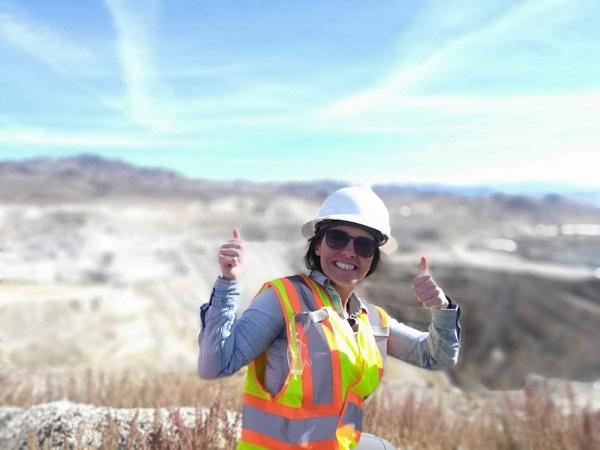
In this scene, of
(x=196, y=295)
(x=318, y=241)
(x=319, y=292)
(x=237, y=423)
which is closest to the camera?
(x=319, y=292)

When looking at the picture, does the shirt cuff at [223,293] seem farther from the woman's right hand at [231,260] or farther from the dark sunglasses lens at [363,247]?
the dark sunglasses lens at [363,247]

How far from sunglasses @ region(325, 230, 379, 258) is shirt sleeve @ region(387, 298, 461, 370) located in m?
0.40

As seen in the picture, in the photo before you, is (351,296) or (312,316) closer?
(312,316)

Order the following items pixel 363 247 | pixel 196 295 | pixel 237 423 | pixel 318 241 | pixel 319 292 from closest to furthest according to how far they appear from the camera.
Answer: pixel 319 292 → pixel 363 247 → pixel 318 241 → pixel 237 423 → pixel 196 295

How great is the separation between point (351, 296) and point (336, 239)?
0.27m

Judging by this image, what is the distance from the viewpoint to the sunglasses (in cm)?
244

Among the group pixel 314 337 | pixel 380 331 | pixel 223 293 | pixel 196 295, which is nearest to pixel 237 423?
pixel 380 331

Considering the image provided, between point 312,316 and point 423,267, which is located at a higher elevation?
point 423,267

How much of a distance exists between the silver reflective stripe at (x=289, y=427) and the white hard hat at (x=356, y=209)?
2.47ft

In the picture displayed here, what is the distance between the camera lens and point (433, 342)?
2.63 metres

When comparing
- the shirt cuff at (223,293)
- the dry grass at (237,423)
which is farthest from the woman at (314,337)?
the dry grass at (237,423)

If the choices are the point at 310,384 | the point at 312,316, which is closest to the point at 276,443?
the point at 310,384

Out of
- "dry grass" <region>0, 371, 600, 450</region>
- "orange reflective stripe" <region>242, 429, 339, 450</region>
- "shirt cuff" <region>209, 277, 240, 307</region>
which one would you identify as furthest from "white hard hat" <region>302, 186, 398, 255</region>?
"dry grass" <region>0, 371, 600, 450</region>

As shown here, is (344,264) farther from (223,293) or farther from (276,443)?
(276,443)
